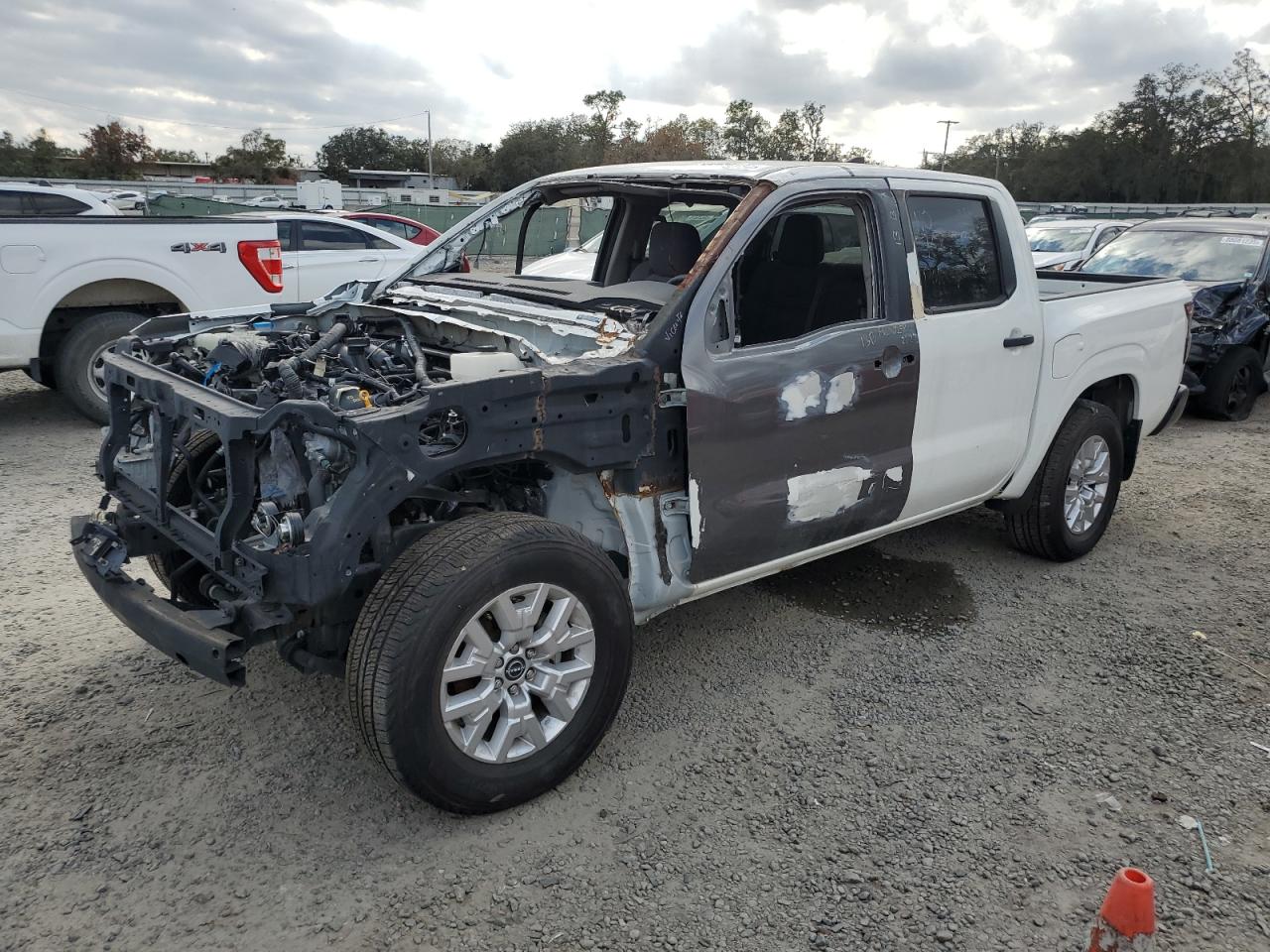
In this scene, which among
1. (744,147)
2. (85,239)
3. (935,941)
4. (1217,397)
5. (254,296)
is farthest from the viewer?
(744,147)

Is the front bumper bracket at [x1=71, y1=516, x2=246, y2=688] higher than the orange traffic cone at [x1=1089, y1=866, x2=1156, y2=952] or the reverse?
higher

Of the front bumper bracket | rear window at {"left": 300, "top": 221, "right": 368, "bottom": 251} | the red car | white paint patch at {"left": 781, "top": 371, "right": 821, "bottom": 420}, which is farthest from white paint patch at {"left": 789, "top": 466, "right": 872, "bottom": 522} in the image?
the red car

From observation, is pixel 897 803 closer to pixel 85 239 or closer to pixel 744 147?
pixel 85 239

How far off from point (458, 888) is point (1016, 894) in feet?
5.13

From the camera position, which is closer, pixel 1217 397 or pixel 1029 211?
pixel 1217 397

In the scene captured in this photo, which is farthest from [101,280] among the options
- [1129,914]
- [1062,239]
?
[1062,239]

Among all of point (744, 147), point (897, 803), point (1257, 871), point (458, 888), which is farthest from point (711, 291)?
point (744, 147)

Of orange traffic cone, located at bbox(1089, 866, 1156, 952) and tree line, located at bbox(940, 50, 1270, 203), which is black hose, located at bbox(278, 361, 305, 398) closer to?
orange traffic cone, located at bbox(1089, 866, 1156, 952)

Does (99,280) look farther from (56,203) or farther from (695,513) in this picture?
(695,513)

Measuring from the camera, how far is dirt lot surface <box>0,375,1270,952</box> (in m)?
2.63

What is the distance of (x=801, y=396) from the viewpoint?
3.55 metres

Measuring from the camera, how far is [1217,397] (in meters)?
8.81

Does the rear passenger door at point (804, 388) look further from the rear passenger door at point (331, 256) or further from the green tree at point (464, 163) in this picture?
the green tree at point (464, 163)

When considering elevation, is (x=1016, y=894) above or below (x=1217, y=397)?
below
